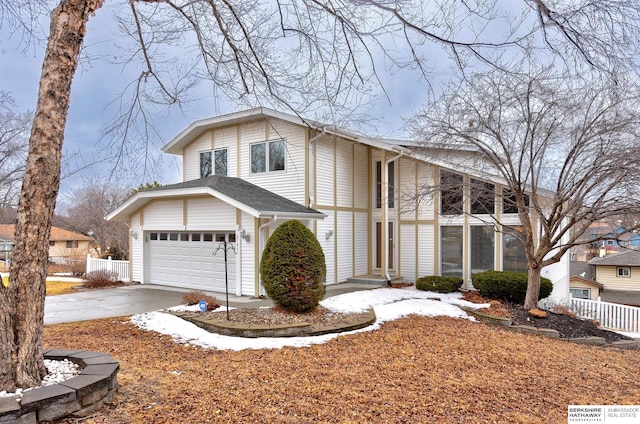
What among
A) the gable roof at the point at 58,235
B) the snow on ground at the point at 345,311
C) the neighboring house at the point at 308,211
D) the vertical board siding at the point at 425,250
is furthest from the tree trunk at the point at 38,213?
the gable roof at the point at 58,235

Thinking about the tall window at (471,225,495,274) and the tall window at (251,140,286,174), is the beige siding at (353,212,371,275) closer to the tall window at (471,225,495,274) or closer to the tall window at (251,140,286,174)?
the tall window at (251,140,286,174)

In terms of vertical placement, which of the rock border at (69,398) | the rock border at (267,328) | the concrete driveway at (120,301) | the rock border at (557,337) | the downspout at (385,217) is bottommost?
the rock border at (557,337)

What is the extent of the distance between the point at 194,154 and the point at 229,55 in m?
9.90

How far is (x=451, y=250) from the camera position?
13281 millimetres

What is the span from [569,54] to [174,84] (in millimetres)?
5022

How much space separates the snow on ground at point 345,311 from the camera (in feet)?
21.4

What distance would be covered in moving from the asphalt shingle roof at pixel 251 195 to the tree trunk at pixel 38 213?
676 centimetres

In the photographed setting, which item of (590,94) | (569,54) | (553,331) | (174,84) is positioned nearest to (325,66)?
(174,84)

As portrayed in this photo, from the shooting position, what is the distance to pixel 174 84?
6004 millimetres

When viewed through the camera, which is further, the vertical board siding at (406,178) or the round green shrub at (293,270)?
the vertical board siding at (406,178)

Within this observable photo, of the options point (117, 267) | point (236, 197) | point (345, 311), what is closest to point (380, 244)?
point (236, 197)

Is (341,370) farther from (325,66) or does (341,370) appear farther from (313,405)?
(325,66)

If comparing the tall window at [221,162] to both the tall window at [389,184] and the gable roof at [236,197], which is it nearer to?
→ the gable roof at [236,197]

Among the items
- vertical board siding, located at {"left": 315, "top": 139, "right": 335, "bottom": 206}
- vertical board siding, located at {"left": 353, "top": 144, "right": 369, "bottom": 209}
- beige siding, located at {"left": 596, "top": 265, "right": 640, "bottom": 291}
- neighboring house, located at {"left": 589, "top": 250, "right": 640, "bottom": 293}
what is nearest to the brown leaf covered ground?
vertical board siding, located at {"left": 315, "top": 139, "right": 335, "bottom": 206}
